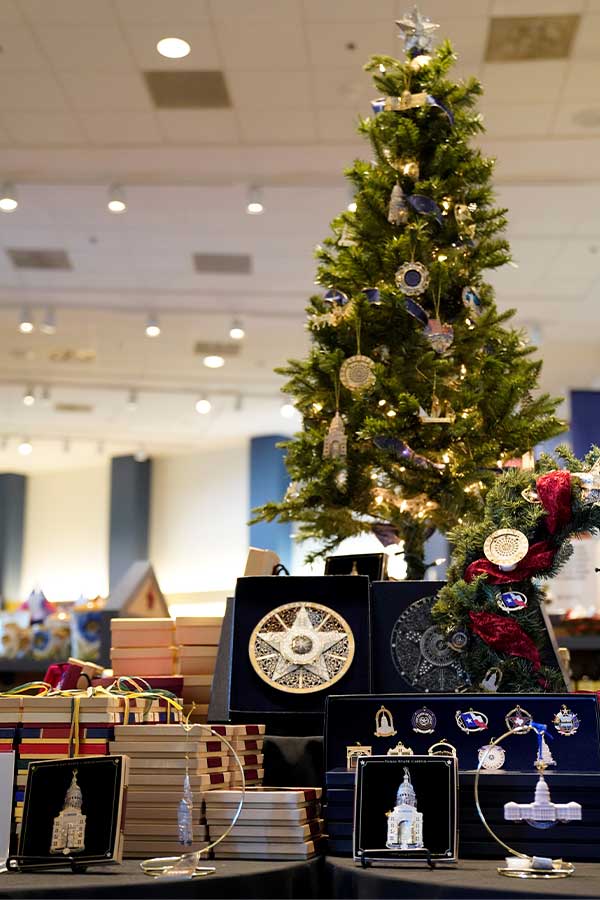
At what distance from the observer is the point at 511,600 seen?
2414 millimetres

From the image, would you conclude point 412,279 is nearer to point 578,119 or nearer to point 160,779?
point 160,779

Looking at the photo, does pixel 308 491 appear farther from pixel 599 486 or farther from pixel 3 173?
pixel 3 173

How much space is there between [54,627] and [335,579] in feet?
16.4

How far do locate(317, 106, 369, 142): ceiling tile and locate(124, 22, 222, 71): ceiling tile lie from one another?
2.82 feet

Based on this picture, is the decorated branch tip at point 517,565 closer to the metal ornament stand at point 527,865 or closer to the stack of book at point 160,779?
the metal ornament stand at point 527,865

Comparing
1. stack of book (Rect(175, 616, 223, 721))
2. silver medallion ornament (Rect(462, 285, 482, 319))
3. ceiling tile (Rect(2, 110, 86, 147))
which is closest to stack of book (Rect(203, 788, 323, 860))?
stack of book (Rect(175, 616, 223, 721))

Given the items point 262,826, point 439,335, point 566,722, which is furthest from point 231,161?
point 262,826

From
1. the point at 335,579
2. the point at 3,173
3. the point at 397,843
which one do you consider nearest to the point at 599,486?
the point at 335,579

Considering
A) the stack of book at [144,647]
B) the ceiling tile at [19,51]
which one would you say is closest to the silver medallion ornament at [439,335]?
the stack of book at [144,647]

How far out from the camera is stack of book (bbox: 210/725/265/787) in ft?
7.55

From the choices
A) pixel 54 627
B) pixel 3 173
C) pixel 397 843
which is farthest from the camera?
pixel 3 173

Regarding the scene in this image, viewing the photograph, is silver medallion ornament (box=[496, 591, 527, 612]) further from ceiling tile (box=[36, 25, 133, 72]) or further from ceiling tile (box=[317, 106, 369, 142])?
ceiling tile (box=[317, 106, 369, 142])

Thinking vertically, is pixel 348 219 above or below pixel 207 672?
above

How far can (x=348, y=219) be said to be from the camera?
3.41m
